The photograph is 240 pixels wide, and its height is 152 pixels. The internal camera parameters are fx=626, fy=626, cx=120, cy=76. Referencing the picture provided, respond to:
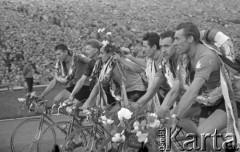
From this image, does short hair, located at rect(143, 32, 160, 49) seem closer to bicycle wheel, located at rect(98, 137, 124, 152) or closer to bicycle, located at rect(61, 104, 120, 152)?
bicycle, located at rect(61, 104, 120, 152)

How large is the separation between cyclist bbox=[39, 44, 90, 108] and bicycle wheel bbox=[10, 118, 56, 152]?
0.62 meters

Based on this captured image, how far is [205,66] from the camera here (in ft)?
18.0

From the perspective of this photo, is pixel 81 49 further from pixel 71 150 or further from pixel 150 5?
pixel 71 150

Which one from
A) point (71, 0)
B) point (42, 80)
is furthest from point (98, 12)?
point (42, 80)

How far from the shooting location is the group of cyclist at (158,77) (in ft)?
18.4

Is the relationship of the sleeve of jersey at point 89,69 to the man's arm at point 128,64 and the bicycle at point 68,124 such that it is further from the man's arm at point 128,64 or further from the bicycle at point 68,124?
the man's arm at point 128,64

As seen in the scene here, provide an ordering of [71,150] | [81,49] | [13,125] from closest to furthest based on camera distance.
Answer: [71,150], [13,125], [81,49]

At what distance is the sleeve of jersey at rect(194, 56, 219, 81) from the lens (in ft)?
17.9

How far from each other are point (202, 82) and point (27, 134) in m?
4.13

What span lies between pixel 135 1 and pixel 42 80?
8.75 m

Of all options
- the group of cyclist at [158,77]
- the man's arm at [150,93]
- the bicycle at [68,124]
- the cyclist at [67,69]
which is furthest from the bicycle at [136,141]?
the cyclist at [67,69]

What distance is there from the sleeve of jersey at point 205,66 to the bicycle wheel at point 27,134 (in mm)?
3468

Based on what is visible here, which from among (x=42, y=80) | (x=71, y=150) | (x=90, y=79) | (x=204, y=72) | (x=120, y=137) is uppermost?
(x=204, y=72)

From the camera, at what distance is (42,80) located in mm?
22750
